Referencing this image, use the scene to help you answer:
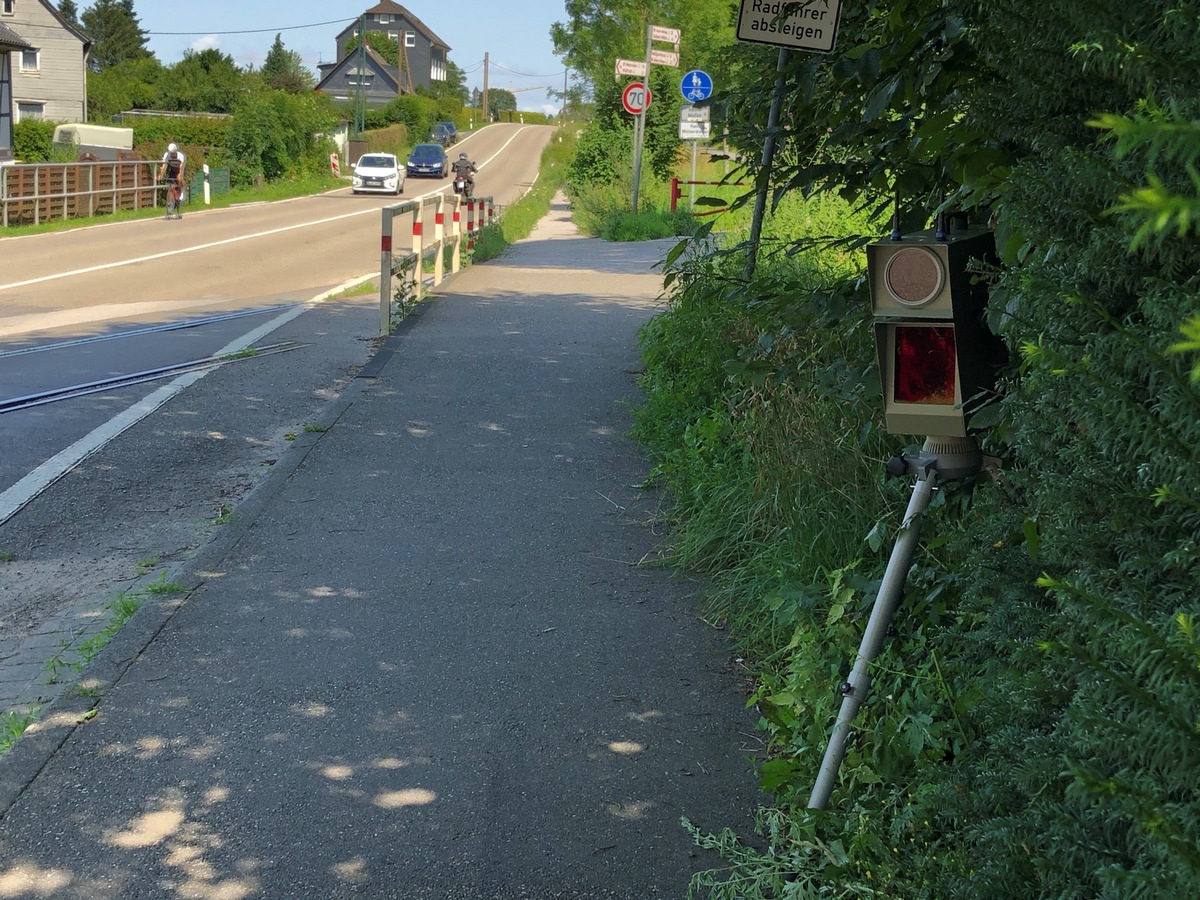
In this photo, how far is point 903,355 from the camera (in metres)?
2.86

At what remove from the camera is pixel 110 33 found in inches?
4240

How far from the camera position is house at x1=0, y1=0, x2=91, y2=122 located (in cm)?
6319

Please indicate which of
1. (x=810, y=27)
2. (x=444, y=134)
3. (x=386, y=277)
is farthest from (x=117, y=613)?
(x=444, y=134)

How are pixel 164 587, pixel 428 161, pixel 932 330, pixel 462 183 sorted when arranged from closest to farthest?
pixel 932 330
pixel 164 587
pixel 462 183
pixel 428 161

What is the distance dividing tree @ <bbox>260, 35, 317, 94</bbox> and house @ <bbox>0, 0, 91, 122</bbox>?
47.1 meters

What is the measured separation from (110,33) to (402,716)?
11746 cm

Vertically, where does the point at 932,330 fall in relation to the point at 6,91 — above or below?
below

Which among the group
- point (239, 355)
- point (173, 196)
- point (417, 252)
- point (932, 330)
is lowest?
point (239, 355)

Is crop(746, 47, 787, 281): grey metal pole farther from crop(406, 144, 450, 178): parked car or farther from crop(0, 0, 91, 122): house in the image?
crop(0, 0, 91, 122): house

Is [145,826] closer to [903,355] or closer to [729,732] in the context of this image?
[729,732]

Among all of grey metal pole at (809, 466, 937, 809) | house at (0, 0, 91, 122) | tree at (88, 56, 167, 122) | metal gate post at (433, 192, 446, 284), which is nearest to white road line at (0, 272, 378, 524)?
metal gate post at (433, 192, 446, 284)

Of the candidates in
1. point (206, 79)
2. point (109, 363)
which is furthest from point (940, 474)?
point (206, 79)

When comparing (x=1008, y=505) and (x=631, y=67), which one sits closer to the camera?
(x=1008, y=505)

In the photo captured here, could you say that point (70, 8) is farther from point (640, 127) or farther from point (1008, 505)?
point (1008, 505)
